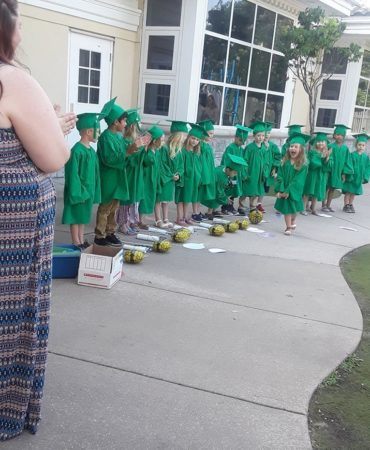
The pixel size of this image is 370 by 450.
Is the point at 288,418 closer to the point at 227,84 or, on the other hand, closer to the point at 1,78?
the point at 1,78

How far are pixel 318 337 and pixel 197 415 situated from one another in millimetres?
1602

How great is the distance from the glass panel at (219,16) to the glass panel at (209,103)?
116 cm

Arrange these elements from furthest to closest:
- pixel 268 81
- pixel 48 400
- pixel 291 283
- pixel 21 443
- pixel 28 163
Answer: pixel 268 81 → pixel 291 283 → pixel 48 400 → pixel 21 443 → pixel 28 163

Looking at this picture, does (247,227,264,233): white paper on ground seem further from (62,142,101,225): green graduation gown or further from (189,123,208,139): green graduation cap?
(62,142,101,225): green graduation gown

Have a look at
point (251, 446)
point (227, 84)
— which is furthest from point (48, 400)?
point (227, 84)

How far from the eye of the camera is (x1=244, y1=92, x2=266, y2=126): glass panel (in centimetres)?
1249

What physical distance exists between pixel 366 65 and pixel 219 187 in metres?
12.6

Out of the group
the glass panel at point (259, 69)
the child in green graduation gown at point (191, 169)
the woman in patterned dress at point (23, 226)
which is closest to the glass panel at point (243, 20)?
the glass panel at point (259, 69)

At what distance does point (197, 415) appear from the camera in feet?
9.36

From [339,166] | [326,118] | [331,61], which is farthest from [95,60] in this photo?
[326,118]

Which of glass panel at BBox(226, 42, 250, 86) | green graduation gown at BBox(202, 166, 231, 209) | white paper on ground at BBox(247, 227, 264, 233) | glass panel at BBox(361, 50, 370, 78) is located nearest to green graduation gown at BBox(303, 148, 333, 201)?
green graduation gown at BBox(202, 166, 231, 209)

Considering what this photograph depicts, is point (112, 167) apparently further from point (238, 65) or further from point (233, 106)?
point (238, 65)

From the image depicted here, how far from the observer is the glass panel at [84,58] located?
357 inches

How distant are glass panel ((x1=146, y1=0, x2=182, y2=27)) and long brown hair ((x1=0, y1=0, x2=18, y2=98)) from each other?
8.62m
